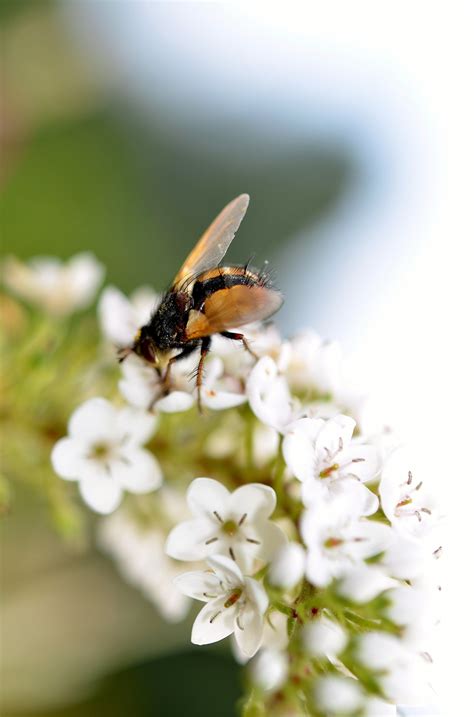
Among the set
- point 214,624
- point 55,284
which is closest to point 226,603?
point 214,624

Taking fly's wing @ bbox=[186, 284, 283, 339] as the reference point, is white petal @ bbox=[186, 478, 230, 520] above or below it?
below

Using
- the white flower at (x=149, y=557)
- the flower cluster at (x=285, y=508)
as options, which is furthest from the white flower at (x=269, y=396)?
the white flower at (x=149, y=557)

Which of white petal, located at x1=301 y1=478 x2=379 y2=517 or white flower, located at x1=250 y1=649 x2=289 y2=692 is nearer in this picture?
white flower, located at x1=250 y1=649 x2=289 y2=692

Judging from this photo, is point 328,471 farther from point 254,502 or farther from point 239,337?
point 239,337

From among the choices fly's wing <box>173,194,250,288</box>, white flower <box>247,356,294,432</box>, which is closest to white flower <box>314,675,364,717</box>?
white flower <box>247,356,294,432</box>

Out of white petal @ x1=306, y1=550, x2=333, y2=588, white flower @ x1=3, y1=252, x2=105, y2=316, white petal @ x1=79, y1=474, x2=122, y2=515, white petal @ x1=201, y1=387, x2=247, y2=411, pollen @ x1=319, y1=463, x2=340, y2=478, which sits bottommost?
white petal @ x1=306, y1=550, x2=333, y2=588

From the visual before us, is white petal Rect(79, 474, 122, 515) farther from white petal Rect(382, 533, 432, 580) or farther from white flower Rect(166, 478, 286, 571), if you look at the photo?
white petal Rect(382, 533, 432, 580)

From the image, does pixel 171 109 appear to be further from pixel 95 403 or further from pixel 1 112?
pixel 95 403

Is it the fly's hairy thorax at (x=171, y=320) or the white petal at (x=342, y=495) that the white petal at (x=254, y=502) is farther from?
the fly's hairy thorax at (x=171, y=320)
